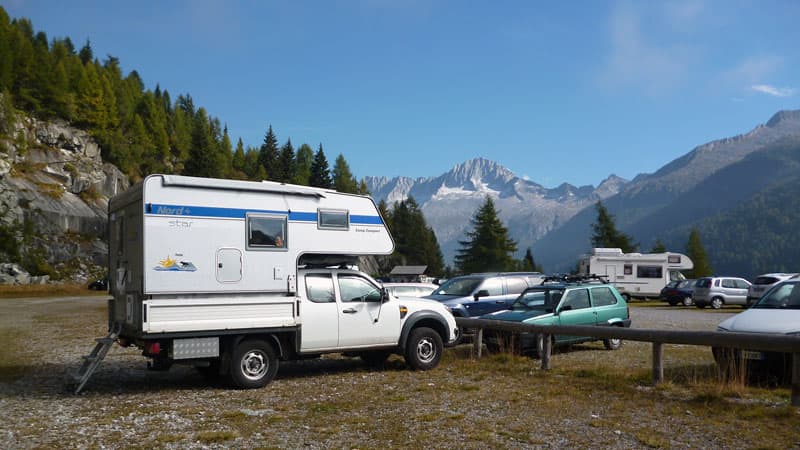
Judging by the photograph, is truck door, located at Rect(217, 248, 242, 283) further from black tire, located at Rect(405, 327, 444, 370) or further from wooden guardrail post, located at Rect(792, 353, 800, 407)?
wooden guardrail post, located at Rect(792, 353, 800, 407)

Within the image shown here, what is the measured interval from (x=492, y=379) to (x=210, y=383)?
4839 millimetres

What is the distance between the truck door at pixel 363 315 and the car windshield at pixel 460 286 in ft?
22.2

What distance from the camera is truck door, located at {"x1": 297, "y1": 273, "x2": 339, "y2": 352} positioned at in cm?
1155

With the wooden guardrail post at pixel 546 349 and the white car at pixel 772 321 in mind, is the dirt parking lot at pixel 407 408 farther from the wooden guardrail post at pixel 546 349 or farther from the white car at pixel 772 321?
the white car at pixel 772 321

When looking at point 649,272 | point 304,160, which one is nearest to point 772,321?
point 649,272

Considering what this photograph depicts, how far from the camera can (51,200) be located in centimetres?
8162

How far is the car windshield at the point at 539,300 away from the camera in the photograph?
50.5 ft

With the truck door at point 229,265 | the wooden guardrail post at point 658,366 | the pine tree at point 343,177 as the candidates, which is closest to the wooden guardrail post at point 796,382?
the wooden guardrail post at point 658,366

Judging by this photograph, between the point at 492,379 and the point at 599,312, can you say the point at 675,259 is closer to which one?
the point at 599,312

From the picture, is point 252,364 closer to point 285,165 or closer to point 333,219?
point 333,219

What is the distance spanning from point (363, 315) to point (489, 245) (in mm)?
69893

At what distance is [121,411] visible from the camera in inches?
366

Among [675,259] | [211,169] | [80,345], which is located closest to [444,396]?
[80,345]

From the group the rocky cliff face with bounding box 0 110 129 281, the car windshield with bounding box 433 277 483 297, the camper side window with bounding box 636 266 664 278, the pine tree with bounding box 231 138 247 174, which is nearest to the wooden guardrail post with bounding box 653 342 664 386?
the car windshield with bounding box 433 277 483 297
